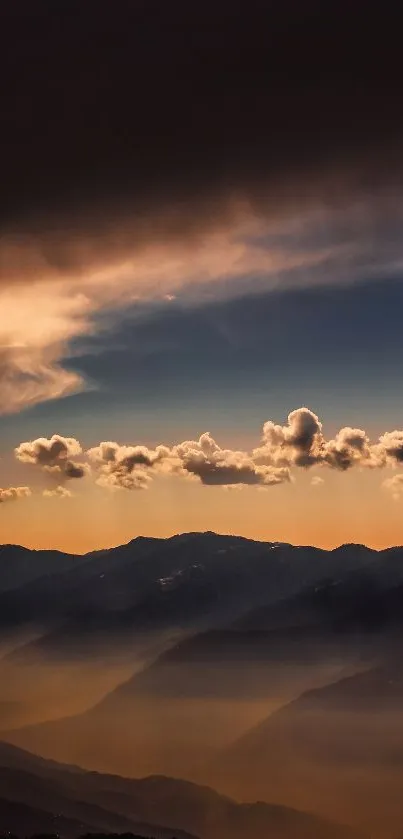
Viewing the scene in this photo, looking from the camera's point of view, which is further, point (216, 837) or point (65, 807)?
point (216, 837)

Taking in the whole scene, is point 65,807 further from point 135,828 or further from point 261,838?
point 261,838

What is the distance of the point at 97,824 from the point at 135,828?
1441 cm

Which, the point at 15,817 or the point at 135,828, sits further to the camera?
the point at 135,828

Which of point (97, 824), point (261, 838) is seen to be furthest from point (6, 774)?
point (261, 838)

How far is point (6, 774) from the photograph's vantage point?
186m

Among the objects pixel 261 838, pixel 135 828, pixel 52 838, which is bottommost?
pixel 261 838

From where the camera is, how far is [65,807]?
17362 centimetres

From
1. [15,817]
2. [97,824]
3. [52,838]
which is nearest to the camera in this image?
[52,838]

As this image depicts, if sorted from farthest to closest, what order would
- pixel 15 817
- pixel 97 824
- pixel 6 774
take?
1. pixel 6 774
2. pixel 97 824
3. pixel 15 817

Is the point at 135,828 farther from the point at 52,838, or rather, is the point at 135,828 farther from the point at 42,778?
the point at 52,838

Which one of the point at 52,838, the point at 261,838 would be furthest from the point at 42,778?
the point at 52,838

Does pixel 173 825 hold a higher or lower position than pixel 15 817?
lower

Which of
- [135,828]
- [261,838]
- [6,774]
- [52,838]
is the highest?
[52,838]

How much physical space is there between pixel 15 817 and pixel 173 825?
Answer: 65698 mm
